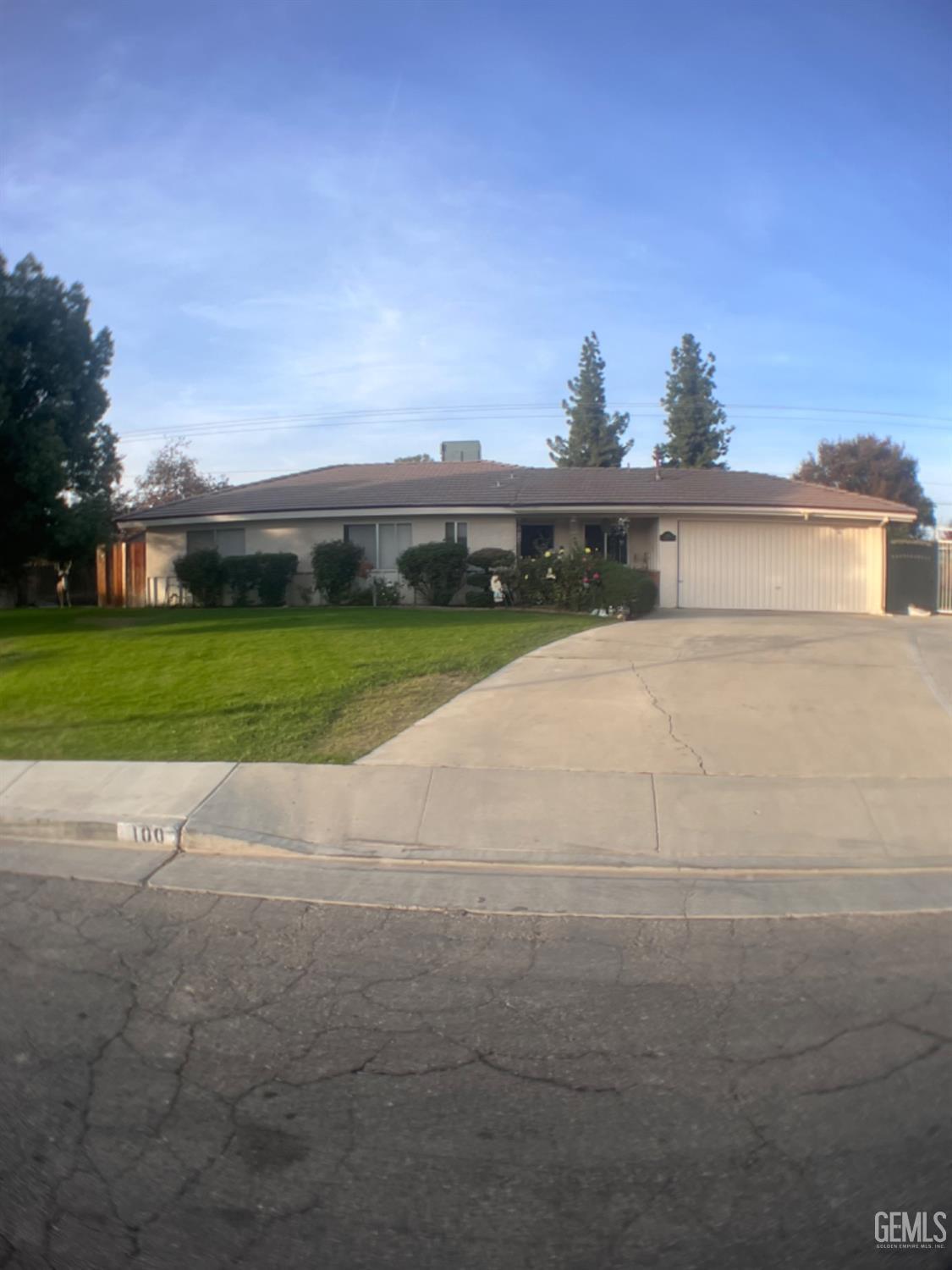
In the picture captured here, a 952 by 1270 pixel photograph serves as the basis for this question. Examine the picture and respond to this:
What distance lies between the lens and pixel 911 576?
2422 cm

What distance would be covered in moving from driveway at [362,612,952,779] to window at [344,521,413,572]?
9.90 metres

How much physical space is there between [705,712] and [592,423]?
47084mm

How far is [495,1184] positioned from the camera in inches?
144

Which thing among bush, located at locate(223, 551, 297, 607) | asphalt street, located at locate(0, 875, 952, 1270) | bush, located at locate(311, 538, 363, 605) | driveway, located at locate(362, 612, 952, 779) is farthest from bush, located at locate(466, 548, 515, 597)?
asphalt street, located at locate(0, 875, 952, 1270)

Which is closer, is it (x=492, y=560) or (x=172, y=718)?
(x=172, y=718)

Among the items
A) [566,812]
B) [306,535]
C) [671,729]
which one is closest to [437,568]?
[306,535]

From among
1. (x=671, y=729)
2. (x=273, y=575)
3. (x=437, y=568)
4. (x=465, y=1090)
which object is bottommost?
(x=465, y=1090)

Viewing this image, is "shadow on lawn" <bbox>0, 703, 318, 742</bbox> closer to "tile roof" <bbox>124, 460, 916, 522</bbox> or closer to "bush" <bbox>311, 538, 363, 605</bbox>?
"bush" <bbox>311, 538, 363, 605</bbox>

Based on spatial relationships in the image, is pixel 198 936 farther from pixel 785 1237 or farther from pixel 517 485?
pixel 517 485

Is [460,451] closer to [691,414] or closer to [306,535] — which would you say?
[306,535]

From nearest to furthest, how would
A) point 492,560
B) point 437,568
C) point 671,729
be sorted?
point 671,729 < point 437,568 < point 492,560

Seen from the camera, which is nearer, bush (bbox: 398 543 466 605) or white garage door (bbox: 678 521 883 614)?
bush (bbox: 398 543 466 605)

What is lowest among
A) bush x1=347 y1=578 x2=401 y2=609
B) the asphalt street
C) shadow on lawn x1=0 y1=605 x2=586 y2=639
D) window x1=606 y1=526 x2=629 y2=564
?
the asphalt street

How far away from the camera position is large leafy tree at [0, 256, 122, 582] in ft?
58.1
